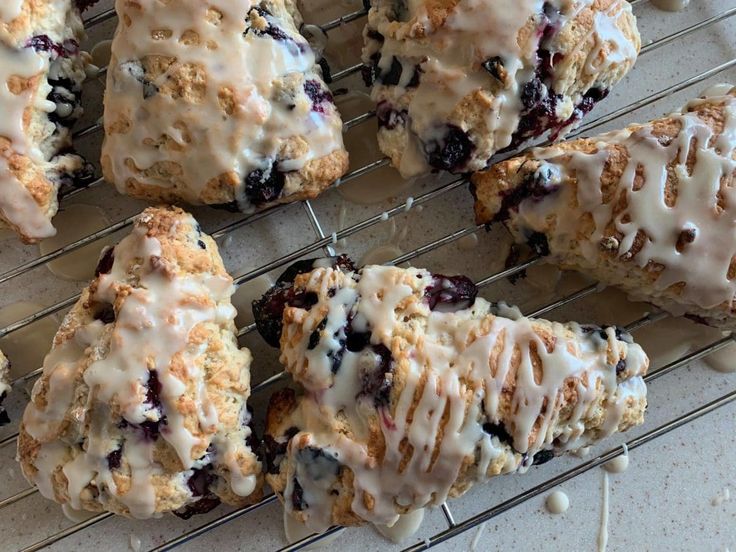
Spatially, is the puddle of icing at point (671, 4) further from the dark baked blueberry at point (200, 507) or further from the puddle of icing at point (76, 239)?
the dark baked blueberry at point (200, 507)

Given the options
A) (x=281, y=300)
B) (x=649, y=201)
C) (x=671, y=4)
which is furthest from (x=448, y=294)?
(x=671, y=4)

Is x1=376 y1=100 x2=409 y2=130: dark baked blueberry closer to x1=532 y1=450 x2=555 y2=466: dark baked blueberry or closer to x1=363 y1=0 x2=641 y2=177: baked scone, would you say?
x1=363 y1=0 x2=641 y2=177: baked scone

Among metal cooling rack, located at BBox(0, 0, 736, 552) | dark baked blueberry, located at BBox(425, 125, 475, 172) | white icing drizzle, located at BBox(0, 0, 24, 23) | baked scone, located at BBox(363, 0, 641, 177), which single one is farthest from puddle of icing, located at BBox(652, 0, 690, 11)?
white icing drizzle, located at BBox(0, 0, 24, 23)

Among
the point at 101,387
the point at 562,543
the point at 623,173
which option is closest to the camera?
the point at 101,387

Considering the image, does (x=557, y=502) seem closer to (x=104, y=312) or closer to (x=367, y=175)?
(x=367, y=175)

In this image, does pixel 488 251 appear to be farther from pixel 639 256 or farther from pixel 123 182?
pixel 123 182

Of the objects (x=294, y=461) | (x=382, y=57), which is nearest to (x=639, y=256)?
(x=382, y=57)
